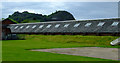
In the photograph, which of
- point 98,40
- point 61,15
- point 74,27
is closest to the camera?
point 98,40

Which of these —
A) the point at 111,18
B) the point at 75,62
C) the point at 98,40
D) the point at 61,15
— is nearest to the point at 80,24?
the point at 111,18

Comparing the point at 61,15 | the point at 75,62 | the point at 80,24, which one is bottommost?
the point at 61,15

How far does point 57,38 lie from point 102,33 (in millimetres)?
8487

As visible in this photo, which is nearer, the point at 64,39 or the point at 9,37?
the point at 64,39

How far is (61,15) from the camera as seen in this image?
119688 millimetres

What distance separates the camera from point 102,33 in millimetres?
34781

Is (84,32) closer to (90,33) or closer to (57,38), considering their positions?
(90,33)

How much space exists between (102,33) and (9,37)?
835 inches

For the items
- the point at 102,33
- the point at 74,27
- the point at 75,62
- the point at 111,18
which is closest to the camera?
the point at 75,62

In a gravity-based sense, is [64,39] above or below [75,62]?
below

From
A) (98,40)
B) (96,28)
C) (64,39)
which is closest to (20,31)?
(64,39)

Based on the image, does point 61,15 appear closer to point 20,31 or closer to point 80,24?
point 20,31

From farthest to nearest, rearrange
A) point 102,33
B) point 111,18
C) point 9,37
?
point 9,37, point 111,18, point 102,33

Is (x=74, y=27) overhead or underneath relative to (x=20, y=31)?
overhead
